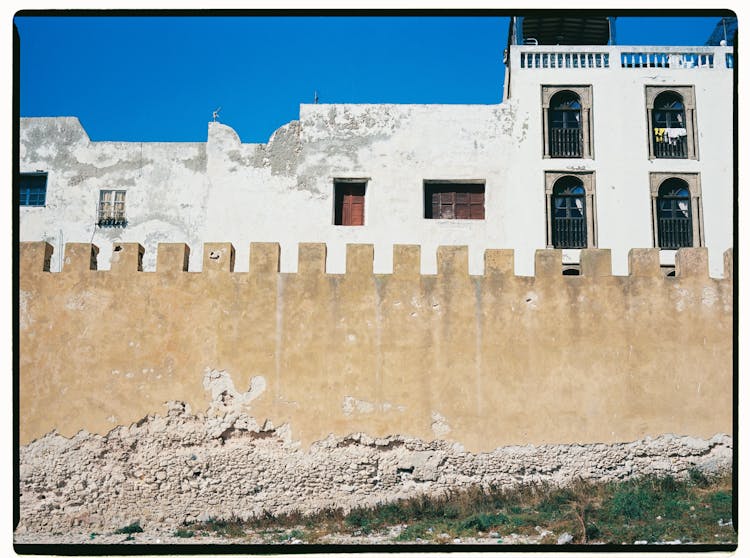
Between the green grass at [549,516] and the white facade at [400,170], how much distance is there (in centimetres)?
669

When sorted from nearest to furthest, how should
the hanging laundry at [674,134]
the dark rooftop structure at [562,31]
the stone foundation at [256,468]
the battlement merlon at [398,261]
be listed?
the stone foundation at [256,468] → the battlement merlon at [398,261] → the hanging laundry at [674,134] → the dark rooftop structure at [562,31]

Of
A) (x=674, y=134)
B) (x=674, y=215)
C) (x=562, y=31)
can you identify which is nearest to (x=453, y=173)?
(x=562, y=31)

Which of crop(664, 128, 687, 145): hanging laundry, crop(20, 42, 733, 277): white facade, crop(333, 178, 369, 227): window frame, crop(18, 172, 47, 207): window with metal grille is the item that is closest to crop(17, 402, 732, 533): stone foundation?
crop(20, 42, 733, 277): white facade

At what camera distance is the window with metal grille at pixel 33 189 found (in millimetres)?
17500

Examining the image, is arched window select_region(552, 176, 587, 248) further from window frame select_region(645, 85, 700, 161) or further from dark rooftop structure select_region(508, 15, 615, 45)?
dark rooftop structure select_region(508, 15, 615, 45)

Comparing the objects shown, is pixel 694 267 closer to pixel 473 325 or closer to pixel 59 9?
pixel 473 325

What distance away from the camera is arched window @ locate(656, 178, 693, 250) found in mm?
17266

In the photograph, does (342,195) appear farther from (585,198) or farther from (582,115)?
(582,115)

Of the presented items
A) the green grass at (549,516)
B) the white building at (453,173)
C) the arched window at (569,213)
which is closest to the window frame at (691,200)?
the white building at (453,173)

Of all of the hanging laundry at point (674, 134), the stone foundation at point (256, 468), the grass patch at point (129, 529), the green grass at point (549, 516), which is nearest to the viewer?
the green grass at point (549, 516)

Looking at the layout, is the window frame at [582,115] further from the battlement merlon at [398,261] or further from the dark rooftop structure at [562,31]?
the battlement merlon at [398,261]

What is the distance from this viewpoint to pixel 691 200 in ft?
57.1

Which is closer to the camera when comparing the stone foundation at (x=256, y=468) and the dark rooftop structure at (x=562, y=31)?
the stone foundation at (x=256, y=468)

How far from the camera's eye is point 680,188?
1753cm
